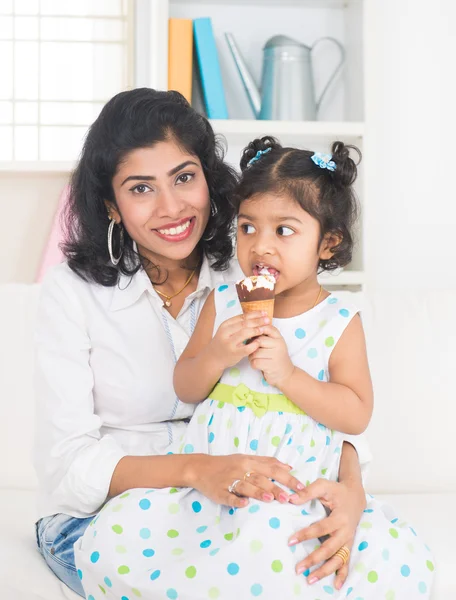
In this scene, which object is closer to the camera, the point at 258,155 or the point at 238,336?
the point at 238,336

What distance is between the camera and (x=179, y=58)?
2.85 meters

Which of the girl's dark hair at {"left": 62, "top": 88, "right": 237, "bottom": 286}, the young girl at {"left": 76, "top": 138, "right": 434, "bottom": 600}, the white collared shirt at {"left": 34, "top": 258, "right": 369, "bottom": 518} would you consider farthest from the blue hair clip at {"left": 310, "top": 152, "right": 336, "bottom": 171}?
the white collared shirt at {"left": 34, "top": 258, "right": 369, "bottom": 518}

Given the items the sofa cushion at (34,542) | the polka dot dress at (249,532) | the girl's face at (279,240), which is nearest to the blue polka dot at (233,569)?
the polka dot dress at (249,532)

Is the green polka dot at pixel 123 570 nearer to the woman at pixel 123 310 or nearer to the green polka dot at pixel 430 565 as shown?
the woman at pixel 123 310

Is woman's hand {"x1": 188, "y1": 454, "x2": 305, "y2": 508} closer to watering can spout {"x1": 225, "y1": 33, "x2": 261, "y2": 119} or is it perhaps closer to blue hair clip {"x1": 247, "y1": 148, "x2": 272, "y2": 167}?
blue hair clip {"x1": 247, "y1": 148, "x2": 272, "y2": 167}

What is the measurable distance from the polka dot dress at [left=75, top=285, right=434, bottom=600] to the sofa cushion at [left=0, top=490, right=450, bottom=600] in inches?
5.2

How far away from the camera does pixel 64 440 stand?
1663 mm

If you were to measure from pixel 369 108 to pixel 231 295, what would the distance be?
4.82ft

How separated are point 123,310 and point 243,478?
0.55 metres

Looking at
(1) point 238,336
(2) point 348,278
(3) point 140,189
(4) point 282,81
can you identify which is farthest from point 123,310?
(4) point 282,81

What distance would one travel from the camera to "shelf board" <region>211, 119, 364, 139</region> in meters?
2.88

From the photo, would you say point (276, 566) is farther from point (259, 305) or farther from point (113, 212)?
point (113, 212)

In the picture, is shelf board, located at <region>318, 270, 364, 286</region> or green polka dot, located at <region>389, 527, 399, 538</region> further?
shelf board, located at <region>318, 270, 364, 286</region>

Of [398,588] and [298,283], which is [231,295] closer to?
[298,283]
